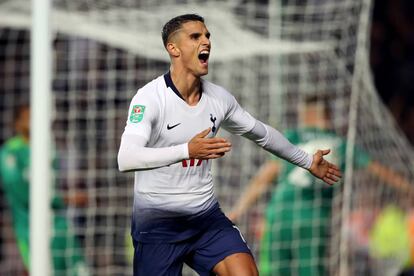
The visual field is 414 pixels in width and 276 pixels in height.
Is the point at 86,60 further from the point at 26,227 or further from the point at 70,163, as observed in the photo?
the point at 26,227

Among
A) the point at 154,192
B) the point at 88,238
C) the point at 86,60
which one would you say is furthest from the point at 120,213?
the point at 154,192

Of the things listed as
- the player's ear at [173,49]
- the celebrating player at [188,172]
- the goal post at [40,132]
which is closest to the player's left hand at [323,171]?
the celebrating player at [188,172]

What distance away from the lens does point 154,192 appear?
5.58 meters

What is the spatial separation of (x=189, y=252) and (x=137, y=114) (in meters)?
0.84

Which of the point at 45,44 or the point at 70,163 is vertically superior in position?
the point at 45,44

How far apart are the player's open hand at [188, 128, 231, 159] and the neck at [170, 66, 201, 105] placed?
1.95 ft

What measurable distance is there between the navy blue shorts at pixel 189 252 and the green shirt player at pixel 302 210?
2.51 m

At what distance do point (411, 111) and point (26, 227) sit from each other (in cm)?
394

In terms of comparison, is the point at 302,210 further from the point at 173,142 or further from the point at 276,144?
the point at 173,142

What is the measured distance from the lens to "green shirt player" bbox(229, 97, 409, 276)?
8.21 metres

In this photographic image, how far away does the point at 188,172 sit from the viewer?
5520 mm

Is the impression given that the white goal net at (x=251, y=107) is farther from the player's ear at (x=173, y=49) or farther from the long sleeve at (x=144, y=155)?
the long sleeve at (x=144, y=155)

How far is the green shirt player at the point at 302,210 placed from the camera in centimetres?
821

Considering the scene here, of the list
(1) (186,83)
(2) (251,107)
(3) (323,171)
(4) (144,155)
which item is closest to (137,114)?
(4) (144,155)
